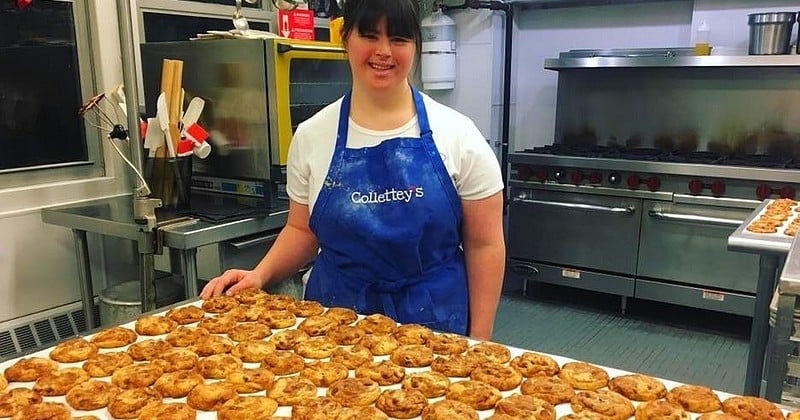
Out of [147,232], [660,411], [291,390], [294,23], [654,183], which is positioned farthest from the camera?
[654,183]

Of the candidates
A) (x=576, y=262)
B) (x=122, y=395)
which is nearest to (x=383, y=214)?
(x=122, y=395)

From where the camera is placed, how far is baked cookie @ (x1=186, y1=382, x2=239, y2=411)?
3.46 ft

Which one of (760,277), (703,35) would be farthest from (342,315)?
(703,35)

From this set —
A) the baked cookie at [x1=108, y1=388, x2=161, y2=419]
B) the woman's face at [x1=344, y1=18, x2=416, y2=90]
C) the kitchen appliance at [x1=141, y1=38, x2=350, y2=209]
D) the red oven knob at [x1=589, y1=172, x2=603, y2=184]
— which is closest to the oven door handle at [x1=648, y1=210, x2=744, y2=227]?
the red oven knob at [x1=589, y1=172, x2=603, y2=184]

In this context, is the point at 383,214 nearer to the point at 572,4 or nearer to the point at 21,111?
the point at 21,111

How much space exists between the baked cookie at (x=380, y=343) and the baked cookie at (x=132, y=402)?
39 cm

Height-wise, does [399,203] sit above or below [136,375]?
above

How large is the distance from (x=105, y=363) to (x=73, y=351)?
0.31ft

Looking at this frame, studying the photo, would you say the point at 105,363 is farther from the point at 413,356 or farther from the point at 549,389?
the point at 549,389

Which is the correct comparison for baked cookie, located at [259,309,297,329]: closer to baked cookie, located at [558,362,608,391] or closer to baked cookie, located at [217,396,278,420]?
baked cookie, located at [217,396,278,420]

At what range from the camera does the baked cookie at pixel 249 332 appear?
51.5 inches

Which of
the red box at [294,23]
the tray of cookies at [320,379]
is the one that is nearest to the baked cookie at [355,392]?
the tray of cookies at [320,379]

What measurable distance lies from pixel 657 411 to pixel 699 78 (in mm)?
3381

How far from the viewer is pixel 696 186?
3355mm
